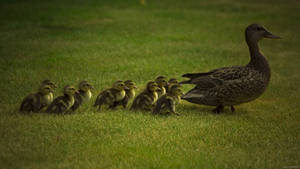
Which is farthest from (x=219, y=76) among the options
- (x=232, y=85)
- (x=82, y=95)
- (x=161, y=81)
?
(x=82, y=95)

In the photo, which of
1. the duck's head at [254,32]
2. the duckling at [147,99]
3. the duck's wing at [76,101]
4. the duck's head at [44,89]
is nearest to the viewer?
the duck's head at [44,89]

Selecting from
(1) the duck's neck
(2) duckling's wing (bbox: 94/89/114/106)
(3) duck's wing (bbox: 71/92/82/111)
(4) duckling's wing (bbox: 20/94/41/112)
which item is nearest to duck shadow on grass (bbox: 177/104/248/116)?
(1) the duck's neck

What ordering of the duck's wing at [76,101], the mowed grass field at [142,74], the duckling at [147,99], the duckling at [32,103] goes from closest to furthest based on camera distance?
the mowed grass field at [142,74] < the duckling at [32,103] < the duck's wing at [76,101] < the duckling at [147,99]

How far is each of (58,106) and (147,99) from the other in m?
1.27

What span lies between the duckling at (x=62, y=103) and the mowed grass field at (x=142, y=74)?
17 cm

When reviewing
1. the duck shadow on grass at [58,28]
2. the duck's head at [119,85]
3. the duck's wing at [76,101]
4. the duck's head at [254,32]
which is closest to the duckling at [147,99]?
the duck's head at [119,85]

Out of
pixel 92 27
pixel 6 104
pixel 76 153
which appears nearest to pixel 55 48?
pixel 92 27

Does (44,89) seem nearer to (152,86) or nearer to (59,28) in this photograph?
(152,86)

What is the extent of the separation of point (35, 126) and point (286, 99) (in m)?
4.03

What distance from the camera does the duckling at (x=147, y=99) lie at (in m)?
6.68

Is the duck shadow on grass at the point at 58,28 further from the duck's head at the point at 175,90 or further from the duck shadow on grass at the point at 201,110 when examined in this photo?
the duck's head at the point at 175,90

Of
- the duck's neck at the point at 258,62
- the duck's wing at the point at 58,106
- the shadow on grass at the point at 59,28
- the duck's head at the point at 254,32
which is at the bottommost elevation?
the duck's wing at the point at 58,106

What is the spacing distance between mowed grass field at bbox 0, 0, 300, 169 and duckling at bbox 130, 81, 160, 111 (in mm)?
245

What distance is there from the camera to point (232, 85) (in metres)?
6.62
